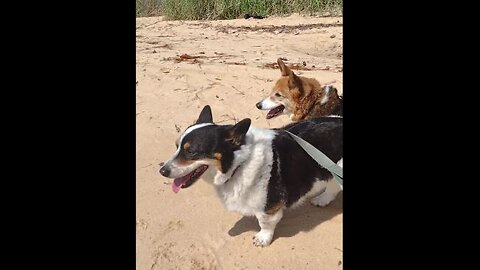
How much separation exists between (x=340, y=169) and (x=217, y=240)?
782 millimetres

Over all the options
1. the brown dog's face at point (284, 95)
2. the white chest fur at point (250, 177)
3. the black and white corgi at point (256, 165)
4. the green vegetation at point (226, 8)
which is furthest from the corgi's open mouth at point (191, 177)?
the green vegetation at point (226, 8)

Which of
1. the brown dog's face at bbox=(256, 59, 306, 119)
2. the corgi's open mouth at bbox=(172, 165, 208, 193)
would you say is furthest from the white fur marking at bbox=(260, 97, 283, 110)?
the corgi's open mouth at bbox=(172, 165, 208, 193)

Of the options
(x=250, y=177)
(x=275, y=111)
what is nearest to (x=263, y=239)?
(x=250, y=177)

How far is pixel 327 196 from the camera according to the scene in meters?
2.68

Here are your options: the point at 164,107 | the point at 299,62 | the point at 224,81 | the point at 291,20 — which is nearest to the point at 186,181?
the point at 164,107

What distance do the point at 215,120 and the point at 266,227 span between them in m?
1.43

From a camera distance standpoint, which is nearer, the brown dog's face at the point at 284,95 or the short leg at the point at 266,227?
the short leg at the point at 266,227

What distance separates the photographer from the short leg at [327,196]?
2.63 m

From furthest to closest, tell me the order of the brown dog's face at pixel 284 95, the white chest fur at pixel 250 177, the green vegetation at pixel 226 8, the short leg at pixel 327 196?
1. the green vegetation at pixel 226 8
2. the brown dog's face at pixel 284 95
3. the short leg at pixel 327 196
4. the white chest fur at pixel 250 177

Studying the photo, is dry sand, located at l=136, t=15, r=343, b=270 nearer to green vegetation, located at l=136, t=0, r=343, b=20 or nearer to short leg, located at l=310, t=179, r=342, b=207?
short leg, located at l=310, t=179, r=342, b=207

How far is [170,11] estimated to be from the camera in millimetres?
8328

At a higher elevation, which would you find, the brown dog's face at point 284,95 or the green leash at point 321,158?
the brown dog's face at point 284,95

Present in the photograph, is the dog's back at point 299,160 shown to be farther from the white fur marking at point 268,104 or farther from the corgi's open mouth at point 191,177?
the white fur marking at point 268,104

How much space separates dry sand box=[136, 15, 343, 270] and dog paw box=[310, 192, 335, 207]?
0.04 meters
